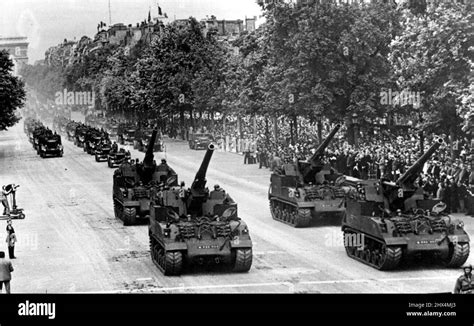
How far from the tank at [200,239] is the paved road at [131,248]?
1.00 ft

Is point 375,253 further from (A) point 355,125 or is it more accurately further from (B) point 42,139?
(B) point 42,139

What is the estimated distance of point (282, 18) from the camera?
128 ft

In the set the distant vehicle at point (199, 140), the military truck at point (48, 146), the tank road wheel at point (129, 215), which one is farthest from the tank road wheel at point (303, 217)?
the military truck at point (48, 146)

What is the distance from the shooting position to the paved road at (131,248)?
18547 mm

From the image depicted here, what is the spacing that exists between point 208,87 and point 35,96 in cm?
724

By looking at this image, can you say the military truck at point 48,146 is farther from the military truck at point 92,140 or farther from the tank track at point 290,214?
the tank track at point 290,214

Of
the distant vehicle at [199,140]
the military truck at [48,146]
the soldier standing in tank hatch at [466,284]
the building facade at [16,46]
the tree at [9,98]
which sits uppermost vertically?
the building facade at [16,46]

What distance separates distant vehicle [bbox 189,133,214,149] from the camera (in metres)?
30.7

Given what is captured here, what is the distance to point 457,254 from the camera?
64.2 feet

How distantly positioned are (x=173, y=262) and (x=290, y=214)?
810cm

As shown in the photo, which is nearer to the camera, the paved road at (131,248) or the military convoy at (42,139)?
the paved road at (131,248)

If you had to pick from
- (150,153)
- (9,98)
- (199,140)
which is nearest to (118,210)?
(150,153)
